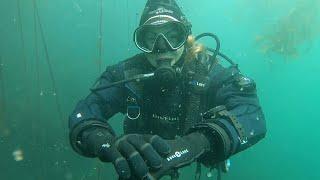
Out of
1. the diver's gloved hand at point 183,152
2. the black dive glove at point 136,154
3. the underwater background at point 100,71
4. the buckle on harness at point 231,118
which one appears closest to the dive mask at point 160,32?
the buckle on harness at point 231,118

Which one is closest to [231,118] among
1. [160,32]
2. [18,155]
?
[160,32]

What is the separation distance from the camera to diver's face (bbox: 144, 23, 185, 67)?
3.84m

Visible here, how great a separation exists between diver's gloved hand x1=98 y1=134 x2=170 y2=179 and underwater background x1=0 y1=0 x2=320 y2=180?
155 inches

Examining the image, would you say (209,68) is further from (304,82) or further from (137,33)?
Answer: (304,82)

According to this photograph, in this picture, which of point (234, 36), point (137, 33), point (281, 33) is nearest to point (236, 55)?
point (234, 36)

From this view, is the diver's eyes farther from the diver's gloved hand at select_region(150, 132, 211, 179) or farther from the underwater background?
the underwater background

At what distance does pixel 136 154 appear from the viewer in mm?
2371

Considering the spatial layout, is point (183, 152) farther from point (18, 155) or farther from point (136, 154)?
point (18, 155)

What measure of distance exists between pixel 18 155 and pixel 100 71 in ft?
22.7

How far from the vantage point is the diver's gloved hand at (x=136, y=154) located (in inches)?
92.0

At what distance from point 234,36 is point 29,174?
36.2 meters

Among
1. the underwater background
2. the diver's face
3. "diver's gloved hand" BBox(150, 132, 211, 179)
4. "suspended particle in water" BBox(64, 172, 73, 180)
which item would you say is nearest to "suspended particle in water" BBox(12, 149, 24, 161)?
the underwater background

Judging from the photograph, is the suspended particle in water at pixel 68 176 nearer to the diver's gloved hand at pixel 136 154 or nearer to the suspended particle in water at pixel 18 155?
the suspended particle in water at pixel 18 155

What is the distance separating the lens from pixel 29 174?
13758 millimetres
